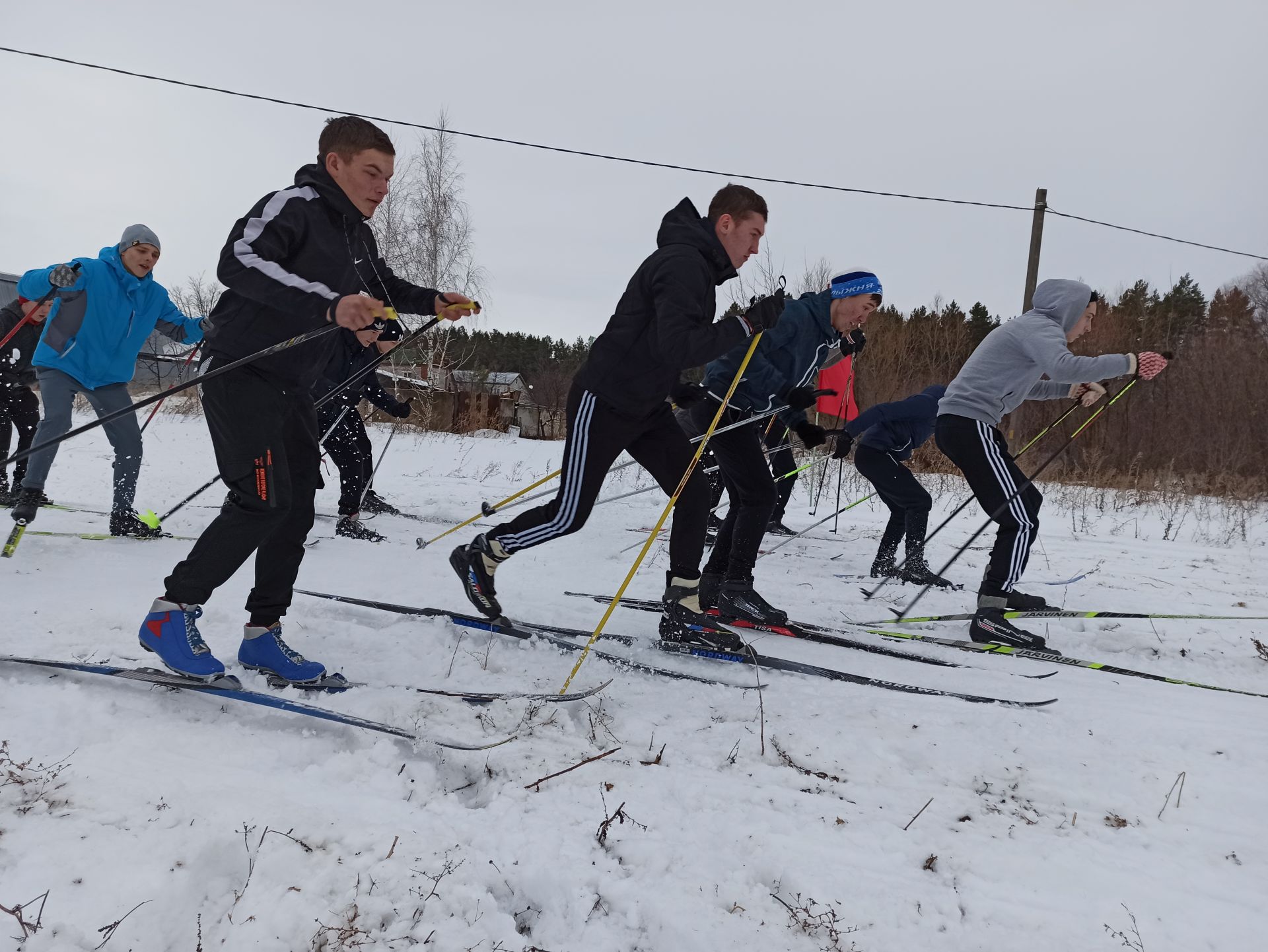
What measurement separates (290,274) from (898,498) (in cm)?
443

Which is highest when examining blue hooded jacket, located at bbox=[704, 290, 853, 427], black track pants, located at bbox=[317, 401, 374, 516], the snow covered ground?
blue hooded jacket, located at bbox=[704, 290, 853, 427]

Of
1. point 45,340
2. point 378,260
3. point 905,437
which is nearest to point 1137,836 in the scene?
point 378,260

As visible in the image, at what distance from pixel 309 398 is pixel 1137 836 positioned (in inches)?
117

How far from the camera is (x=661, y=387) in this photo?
3166mm

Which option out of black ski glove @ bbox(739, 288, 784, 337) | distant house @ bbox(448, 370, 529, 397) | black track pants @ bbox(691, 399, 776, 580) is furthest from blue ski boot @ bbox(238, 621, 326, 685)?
distant house @ bbox(448, 370, 529, 397)

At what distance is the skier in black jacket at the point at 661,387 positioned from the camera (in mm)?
2898

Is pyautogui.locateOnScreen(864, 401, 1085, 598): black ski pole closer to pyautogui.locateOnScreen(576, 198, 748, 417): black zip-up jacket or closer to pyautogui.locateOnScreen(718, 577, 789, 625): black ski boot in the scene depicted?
pyautogui.locateOnScreen(718, 577, 789, 625): black ski boot

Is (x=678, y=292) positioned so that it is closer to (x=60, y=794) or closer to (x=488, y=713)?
(x=488, y=713)

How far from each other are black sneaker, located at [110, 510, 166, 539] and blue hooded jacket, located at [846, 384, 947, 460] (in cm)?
480

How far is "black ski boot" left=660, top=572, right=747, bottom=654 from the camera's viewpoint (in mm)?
3258

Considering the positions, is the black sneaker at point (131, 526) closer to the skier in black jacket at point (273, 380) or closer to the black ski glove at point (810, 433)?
the skier in black jacket at point (273, 380)

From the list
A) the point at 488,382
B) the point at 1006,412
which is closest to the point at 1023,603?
the point at 1006,412

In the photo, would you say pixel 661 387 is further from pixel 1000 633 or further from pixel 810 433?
pixel 1000 633

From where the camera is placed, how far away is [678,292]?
2883 millimetres
